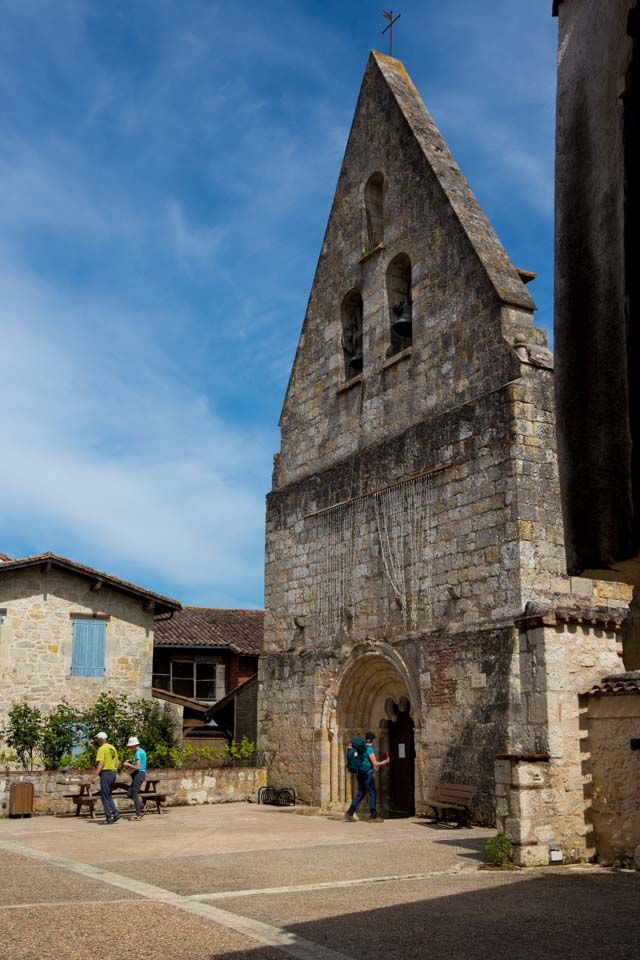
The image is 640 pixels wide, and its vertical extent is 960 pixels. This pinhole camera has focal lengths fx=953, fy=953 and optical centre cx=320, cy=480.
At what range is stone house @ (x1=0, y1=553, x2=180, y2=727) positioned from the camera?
19188 mm

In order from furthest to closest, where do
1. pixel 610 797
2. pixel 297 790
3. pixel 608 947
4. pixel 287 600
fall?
pixel 287 600 < pixel 297 790 < pixel 610 797 < pixel 608 947

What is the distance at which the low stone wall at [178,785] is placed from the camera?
1496 centimetres

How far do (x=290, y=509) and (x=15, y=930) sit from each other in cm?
1224

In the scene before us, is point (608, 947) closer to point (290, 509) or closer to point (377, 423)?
point (377, 423)

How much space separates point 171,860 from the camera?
9445 millimetres

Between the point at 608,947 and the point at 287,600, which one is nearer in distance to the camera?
the point at 608,947

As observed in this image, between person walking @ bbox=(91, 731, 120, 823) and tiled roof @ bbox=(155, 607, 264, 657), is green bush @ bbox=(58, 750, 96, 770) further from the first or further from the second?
tiled roof @ bbox=(155, 607, 264, 657)

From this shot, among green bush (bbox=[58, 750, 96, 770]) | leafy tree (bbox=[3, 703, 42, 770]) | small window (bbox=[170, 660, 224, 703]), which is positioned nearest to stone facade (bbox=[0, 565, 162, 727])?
leafy tree (bbox=[3, 703, 42, 770])

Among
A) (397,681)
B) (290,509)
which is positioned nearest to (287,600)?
(290,509)

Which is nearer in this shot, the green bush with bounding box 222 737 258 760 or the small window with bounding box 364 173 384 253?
the small window with bounding box 364 173 384 253

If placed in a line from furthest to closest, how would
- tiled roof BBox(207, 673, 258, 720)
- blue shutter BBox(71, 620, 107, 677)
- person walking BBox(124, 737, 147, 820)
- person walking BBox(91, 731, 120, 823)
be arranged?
tiled roof BBox(207, 673, 258, 720)
blue shutter BBox(71, 620, 107, 677)
person walking BBox(124, 737, 147, 820)
person walking BBox(91, 731, 120, 823)

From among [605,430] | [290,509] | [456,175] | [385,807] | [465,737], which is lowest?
[385,807]

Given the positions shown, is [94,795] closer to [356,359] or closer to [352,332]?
[356,359]

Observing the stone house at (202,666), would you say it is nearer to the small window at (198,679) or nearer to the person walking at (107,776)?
the small window at (198,679)
